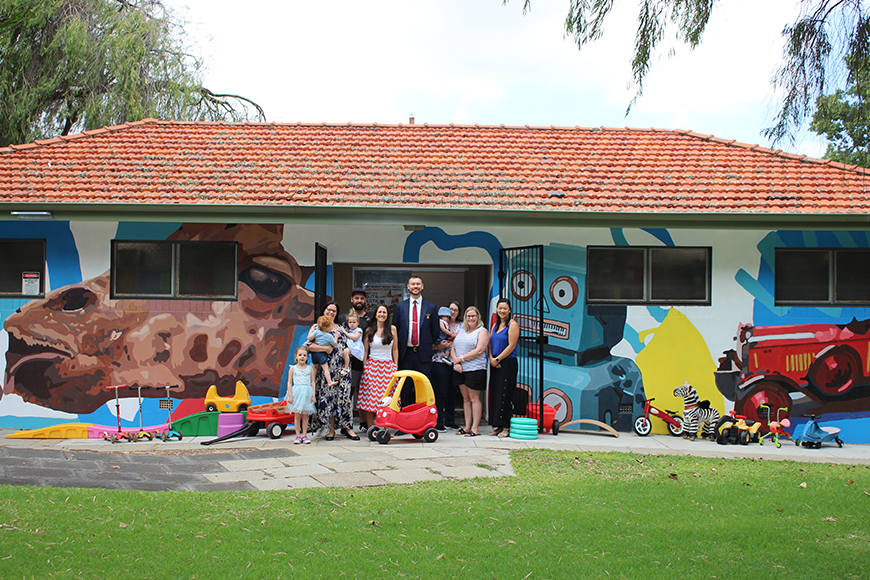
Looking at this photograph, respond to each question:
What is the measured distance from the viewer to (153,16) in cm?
1719

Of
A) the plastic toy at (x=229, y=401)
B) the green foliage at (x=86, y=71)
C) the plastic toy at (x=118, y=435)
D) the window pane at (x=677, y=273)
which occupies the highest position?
the green foliage at (x=86, y=71)

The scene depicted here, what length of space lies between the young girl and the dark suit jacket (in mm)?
1225

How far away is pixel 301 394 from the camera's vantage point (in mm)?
7617

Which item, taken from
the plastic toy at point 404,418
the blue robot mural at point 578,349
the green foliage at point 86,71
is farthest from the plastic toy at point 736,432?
the green foliage at point 86,71

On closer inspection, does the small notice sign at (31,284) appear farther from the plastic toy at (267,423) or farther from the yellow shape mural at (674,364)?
the yellow shape mural at (674,364)

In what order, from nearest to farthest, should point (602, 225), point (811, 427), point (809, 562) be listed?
point (809, 562)
point (811, 427)
point (602, 225)

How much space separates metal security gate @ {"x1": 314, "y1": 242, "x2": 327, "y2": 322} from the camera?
343 inches

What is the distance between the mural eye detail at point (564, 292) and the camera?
907cm

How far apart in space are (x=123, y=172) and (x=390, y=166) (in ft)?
12.1

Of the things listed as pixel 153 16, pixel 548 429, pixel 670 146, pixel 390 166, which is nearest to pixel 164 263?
pixel 390 166

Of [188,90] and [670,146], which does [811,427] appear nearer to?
[670,146]

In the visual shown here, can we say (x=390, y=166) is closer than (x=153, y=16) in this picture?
Yes

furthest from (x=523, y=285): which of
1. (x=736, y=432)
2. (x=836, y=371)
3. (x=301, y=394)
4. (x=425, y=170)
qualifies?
(x=836, y=371)

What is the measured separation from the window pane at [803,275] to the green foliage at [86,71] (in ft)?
44.9
